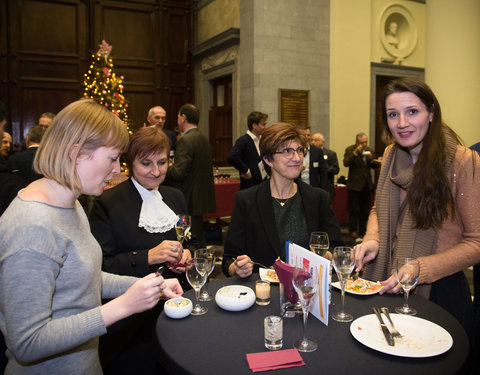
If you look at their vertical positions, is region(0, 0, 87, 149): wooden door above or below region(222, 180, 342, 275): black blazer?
above

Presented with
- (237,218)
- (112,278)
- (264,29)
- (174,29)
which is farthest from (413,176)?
(174,29)

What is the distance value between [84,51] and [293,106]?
4.94m

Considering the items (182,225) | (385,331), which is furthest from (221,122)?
(385,331)

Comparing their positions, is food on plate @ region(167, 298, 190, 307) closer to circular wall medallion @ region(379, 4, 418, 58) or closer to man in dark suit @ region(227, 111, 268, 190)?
man in dark suit @ region(227, 111, 268, 190)

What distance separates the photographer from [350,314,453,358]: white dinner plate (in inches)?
53.1

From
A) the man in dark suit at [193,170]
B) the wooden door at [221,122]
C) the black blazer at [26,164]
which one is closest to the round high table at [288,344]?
the black blazer at [26,164]

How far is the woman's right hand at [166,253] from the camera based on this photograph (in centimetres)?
222

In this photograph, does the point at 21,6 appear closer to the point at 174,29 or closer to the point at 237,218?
the point at 174,29

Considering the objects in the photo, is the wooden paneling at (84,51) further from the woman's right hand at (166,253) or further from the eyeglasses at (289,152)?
the woman's right hand at (166,253)

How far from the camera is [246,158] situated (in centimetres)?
590

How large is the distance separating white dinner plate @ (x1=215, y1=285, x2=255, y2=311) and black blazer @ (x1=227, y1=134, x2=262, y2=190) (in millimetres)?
4056

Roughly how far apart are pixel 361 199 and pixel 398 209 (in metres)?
5.08

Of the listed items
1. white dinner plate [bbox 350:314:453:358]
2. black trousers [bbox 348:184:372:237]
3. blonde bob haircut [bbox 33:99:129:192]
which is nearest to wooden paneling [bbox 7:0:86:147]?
black trousers [bbox 348:184:372:237]

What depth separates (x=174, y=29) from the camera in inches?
402
